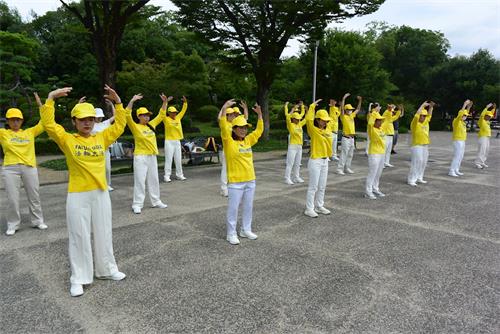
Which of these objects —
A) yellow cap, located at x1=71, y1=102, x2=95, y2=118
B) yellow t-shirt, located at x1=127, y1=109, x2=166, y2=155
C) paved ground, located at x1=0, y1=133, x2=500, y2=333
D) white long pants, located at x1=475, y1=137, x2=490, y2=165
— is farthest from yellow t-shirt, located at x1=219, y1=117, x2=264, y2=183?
white long pants, located at x1=475, y1=137, x2=490, y2=165

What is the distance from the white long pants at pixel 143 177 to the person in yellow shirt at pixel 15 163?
5.88ft

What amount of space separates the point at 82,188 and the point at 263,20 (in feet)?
54.0

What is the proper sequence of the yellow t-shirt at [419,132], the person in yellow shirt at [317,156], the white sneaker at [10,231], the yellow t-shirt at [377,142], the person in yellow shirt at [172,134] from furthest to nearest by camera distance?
1. the person in yellow shirt at [172,134]
2. the yellow t-shirt at [419,132]
3. the yellow t-shirt at [377,142]
4. the person in yellow shirt at [317,156]
5. the white sneaker at [10,231]

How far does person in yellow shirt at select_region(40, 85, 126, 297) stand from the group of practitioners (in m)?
0.01

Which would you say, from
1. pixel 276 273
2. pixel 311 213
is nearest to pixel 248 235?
pixel 276 273

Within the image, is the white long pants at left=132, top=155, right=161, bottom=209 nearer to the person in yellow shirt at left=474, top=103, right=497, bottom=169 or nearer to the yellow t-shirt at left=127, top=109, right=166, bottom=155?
the yellow t-shirt at left=127, top=109, right=166, bottom=155

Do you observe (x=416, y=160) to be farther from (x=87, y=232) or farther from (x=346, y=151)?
(x=87, y=232)

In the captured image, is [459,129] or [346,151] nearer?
[459,129]

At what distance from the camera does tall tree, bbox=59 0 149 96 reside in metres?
12.9

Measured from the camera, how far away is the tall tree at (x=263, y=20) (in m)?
17.8

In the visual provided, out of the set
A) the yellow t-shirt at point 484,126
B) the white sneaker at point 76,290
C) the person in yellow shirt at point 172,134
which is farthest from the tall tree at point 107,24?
the yellow t-shirt at point 484,126

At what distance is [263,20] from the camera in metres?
18.6

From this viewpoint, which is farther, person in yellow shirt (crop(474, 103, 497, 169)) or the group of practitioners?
person in yellow shirt (crop(474, 103, 497, 169))

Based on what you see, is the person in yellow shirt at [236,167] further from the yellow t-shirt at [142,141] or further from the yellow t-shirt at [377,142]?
the yellow t-shirt at [377,142]
